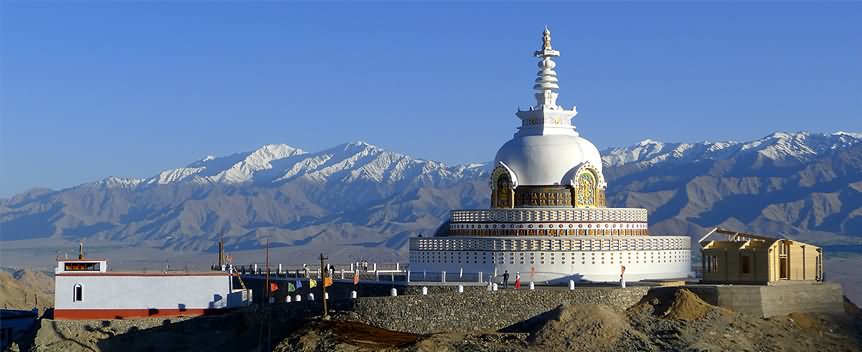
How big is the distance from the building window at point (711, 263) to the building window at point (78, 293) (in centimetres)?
2909

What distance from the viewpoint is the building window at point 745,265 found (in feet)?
214

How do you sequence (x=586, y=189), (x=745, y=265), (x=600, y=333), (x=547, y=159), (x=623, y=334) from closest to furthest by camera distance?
(x=600, y=333)
(x=623, y=334)
(x=745, y=265)
(x=586, y=189)
(x=547, y=159)

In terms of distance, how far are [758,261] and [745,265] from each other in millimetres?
748

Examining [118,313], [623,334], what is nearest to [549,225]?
[623,334]

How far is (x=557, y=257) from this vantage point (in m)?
70.3

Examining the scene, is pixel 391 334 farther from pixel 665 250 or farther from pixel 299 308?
pixel 665 250

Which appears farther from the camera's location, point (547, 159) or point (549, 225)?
point (547, 159)

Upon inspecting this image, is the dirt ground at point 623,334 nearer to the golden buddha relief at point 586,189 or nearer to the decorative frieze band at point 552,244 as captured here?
the decorative frieze band at point 552,244

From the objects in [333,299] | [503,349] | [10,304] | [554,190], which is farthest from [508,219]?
[10,304]

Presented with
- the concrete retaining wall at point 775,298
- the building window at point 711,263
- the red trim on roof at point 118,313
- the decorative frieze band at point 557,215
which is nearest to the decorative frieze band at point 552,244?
the decorative frieze band at point 557,215

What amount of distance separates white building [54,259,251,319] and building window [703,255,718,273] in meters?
23.4

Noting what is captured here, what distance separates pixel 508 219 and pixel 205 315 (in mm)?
15371

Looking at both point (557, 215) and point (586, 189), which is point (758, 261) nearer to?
point (557, 215)

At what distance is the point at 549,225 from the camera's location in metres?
72.8
